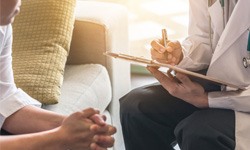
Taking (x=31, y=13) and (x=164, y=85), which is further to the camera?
(x=31, y=13)

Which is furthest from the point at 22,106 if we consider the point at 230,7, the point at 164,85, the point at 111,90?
the point at 230,7

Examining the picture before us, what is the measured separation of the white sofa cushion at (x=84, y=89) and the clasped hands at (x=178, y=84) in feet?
0.91

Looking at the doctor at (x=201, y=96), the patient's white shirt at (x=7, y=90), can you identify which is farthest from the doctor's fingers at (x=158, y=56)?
the patient's white shirt at (x=7, y=90)

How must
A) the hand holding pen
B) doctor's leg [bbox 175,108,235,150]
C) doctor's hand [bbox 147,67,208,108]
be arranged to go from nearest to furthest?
doctor's leg [bbox 175,108,235,150] < doctor's hand [bbox 147,67,208,108] < the hand holding pen

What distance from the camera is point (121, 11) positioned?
69.7 inches

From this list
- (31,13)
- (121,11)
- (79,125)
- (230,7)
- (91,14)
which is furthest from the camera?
(121,11)

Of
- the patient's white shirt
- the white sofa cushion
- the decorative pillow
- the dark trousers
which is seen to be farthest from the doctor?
the patient's white shirt

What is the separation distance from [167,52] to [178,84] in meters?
0.13

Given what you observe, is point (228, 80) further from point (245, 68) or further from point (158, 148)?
point (158, 148)

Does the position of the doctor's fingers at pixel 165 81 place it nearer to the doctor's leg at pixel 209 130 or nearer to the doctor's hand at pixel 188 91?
the doctor's hand at pixel 188 91

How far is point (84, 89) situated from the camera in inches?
57.2

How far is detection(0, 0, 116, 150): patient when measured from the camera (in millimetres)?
917

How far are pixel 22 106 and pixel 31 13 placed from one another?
0.50 meters

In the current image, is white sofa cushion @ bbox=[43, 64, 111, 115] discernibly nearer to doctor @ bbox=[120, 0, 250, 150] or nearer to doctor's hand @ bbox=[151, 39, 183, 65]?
doctor @ bbox=[120, 0, 250, 150]
